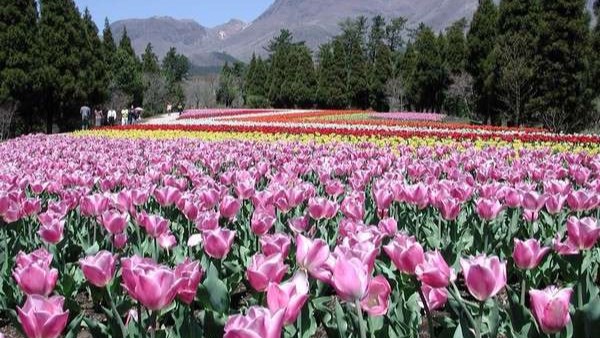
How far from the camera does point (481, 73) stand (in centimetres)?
3192

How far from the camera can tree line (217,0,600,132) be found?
2423cm

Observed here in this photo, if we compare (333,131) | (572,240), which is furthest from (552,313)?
(333,131)

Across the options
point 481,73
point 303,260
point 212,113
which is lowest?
point 212,113

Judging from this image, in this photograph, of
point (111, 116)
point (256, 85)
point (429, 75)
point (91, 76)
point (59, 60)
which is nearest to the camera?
point (59, 60)

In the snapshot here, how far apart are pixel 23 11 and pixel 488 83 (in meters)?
20.2

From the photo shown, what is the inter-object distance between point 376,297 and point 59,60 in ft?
98.6

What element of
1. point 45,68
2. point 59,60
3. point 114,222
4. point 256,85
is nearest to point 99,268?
point 114,222

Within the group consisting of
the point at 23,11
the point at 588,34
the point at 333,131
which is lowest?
the point at 333,131

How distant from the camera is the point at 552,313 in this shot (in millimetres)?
1708

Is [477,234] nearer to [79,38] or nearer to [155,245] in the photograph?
[155,245]

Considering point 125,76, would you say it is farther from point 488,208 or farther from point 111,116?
point 488,208

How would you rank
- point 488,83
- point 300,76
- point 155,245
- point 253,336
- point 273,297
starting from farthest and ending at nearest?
1. point 300,76
2. point 488,83
3. point 155,245
4. point 273,297
5. point 253,336

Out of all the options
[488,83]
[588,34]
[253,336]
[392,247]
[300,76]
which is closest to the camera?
[253,336]

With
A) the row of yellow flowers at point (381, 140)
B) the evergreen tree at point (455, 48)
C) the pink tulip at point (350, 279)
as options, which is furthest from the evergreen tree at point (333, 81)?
the pink tulip at point (350, 279)
